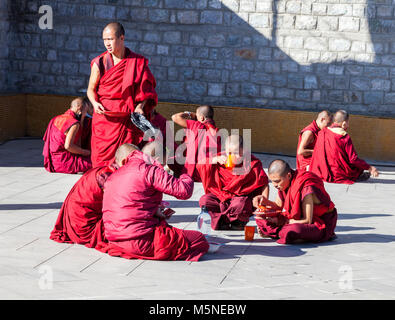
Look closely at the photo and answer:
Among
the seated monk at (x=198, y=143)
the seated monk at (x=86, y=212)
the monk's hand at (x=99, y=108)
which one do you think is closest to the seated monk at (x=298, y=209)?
the seated monk at (x=86, y=212)

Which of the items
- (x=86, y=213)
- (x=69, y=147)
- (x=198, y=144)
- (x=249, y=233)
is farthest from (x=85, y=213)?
(x=69, y=147)

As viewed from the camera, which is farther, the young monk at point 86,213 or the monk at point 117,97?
the monk at point 117,97

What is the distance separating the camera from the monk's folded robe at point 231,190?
5762 millimetres

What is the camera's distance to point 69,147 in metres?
8.12

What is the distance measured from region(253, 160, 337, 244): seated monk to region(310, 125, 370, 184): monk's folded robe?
3002 millimetres

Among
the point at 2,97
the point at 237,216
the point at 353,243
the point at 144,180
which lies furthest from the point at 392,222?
the point at 2,97

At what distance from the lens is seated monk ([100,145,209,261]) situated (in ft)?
14.7

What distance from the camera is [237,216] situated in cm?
573

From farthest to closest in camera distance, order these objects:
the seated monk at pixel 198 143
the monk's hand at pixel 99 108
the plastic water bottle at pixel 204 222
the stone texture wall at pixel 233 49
→ the stone texture wall at pixel 233 49
the seated monk at pixel 198 143
the monk's hand at pixel 99 108
the plastic water bottle at pixel 204 222

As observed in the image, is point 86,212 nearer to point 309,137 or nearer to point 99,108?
point 99,108

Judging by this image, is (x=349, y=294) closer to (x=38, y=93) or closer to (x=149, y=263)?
(x=149, y=263)

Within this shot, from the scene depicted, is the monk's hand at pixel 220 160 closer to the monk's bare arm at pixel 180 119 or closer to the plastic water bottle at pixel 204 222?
the plastic water bottle at pixel 204 222

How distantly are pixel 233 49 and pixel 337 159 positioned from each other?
3474 millimetres
